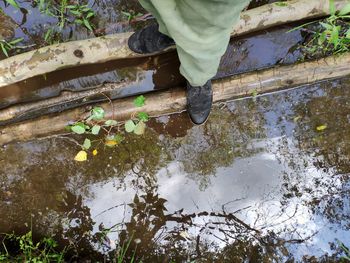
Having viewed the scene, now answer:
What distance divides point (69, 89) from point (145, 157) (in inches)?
32.3

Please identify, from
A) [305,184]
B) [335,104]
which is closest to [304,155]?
[305,184]

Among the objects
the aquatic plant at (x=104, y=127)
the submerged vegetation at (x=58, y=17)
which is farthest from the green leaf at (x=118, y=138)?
the submerged vegetation at (x=58, y=17)

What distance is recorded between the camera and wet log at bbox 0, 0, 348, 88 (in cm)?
260

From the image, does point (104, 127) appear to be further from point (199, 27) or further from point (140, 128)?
point (199, 27)

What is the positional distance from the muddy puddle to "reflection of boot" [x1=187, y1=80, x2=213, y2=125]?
0.44 ft

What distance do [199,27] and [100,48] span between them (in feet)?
4.21

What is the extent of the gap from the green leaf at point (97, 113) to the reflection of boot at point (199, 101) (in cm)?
65

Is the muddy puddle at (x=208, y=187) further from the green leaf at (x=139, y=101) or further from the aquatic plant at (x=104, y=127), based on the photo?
the green leaf at (x=139, y=101)

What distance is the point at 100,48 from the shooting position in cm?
265

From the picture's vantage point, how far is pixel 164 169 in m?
2.79

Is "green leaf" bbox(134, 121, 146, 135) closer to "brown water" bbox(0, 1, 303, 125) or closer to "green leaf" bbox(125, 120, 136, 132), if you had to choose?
"green leaf" bbox(125, 120, 136, 132)

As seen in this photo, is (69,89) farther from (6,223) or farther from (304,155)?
(304,155)

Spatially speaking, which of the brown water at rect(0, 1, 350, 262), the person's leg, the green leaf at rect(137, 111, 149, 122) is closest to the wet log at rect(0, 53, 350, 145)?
the green leaf at rect(137, 111, 149, 122)

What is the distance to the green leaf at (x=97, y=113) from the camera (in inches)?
102
